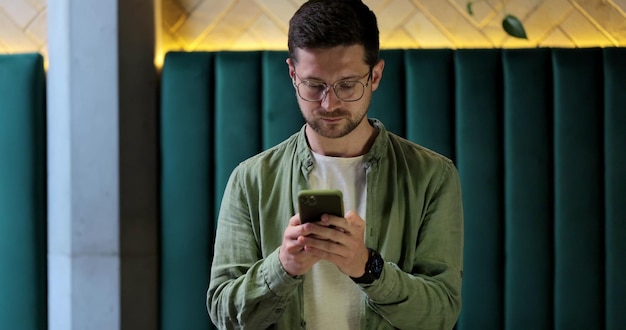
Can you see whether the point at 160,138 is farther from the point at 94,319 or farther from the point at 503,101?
the point at 503,101

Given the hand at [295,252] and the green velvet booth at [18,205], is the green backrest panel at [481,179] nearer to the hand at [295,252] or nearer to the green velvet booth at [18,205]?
the hand at [295,252]

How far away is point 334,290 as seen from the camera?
53.4 inches

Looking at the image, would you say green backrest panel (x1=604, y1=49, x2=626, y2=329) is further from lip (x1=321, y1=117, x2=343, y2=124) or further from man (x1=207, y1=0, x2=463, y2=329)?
lip (x1=321, y1=117, x2=343, y2=124)

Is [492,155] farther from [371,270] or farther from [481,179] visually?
[371,270]

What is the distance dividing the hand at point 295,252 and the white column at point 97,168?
1036 mm

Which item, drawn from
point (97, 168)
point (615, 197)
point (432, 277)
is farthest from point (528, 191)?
point (97, 168)

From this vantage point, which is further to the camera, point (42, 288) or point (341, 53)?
point (42, 288)

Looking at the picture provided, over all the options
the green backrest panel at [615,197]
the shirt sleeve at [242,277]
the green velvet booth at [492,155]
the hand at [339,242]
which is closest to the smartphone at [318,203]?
the hand at [339,242]

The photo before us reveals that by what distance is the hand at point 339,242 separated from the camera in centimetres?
119

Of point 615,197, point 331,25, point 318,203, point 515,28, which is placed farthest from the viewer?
point 515,28

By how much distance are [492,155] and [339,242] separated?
108cm

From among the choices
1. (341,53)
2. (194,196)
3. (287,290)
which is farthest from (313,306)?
(194,196)

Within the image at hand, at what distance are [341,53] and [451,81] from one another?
91 cm

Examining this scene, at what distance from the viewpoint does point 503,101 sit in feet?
7.08
